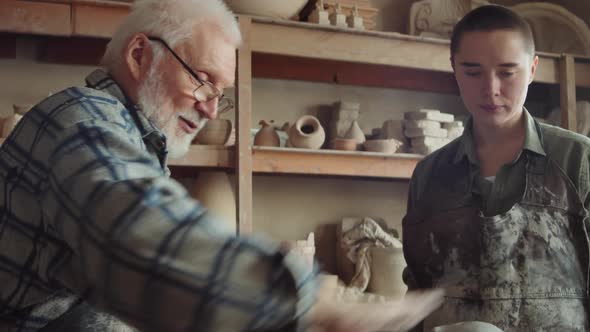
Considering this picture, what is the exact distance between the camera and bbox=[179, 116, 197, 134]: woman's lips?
4.98 ft

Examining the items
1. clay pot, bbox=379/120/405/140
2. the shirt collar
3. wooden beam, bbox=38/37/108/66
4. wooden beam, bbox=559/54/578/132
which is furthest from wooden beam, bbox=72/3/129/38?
wooden beam, bbox=559/54/578/132

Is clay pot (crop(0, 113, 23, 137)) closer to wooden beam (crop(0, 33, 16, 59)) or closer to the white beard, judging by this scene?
wooden beam (crop(0, 33, 16, 59))

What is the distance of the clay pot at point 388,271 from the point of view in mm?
3092

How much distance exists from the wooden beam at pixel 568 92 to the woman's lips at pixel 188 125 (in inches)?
99.1

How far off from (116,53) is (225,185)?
167 centimetres

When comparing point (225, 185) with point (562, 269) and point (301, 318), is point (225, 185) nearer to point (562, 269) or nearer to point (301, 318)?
point (562, 269)

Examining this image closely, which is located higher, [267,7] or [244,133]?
[267,7]

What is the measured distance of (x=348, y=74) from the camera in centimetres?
359

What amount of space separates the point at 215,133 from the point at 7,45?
3.84 feet

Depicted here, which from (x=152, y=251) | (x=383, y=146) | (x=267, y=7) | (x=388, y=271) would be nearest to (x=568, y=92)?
(x=383, y=146)

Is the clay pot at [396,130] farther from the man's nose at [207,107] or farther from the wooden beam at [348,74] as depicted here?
the man's nose at [207,107]

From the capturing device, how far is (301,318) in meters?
0.77

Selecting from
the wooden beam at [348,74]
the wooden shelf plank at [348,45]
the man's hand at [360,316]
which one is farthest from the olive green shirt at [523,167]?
the wooden beam at [348,74]

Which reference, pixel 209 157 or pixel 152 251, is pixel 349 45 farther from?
pixel 152 251
